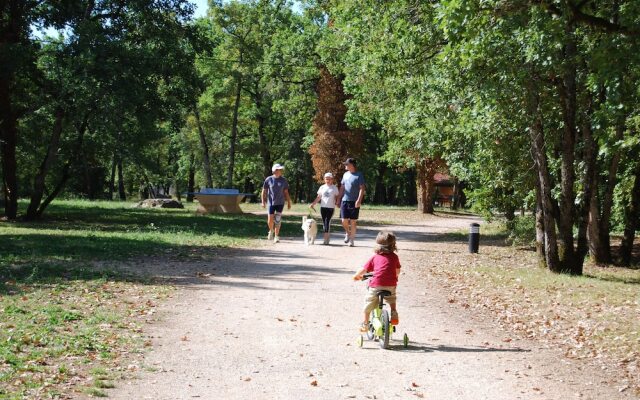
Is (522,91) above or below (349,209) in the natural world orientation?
above

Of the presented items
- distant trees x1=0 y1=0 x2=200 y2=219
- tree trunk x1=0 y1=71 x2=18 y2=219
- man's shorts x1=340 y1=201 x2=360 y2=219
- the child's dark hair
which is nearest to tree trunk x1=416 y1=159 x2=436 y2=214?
distant trees x1=0 y1=0 x2=200 y2=219

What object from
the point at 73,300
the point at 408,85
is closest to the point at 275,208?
the point at 408,85

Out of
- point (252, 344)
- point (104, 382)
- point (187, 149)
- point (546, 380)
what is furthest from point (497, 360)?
point (187, 149)

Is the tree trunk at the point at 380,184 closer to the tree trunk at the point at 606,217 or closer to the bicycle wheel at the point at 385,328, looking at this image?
the tree trunk at the point at 606,217

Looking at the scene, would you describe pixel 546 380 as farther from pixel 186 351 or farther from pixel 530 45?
pixel 530 45

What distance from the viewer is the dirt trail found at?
602 centimetres

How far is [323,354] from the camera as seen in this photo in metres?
7.14

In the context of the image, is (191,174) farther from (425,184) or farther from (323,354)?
(323,354)

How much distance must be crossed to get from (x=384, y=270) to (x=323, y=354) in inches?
43.6

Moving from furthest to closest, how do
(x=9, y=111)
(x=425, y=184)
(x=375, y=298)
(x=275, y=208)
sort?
(x=425, y=184) < (x=9, y=111) < (x=275, y=208) < (x=375, y=298)

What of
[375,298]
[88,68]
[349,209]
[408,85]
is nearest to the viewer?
[375,298]

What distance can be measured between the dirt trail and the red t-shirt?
699 mm

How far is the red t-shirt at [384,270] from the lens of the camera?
751 centimetres

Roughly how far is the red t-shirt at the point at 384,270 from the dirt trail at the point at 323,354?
699 millimetres
